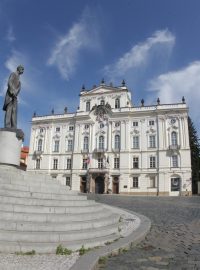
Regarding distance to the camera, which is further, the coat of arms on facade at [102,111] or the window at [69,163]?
the coat of arms on facade at [102,111]

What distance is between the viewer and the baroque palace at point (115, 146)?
45531 mm

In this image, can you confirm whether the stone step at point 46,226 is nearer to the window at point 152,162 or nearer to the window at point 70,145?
the window at point 152,162

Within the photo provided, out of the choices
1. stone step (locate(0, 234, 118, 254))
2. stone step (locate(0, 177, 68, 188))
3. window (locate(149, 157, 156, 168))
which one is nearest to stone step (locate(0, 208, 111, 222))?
stone step (locate(0, 234, 118, 254))

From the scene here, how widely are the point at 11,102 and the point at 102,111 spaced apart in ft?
128

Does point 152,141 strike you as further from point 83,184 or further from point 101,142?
point 83,184

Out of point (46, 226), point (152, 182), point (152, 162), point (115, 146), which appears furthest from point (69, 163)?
point (46, 226)

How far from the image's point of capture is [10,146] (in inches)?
474

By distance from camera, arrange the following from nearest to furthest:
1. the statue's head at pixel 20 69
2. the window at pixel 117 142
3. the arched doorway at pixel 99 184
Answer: the statue's head at pixel 20 69 < the arched doorway at pixel 99 184 < the window at pixel 117 142

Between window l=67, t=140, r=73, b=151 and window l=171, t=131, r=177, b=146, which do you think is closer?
window l=171, t=131, r=177, b=146

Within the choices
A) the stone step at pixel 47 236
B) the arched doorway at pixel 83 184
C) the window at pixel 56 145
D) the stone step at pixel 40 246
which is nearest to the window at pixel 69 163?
the window at pixel 56 145

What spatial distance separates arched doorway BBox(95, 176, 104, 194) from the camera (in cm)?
4758

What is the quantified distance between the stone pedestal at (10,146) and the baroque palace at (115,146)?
116 feet

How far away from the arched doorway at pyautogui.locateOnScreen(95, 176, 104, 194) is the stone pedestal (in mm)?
36305

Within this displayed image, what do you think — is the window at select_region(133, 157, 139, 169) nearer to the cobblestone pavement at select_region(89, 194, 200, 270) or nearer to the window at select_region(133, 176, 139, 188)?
the window at select_region(133, 176, 139, 188)
